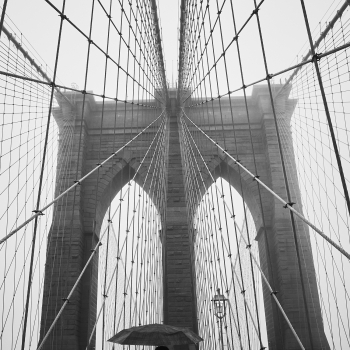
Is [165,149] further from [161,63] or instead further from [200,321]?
[200,321]

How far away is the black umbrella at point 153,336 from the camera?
421 centimetres

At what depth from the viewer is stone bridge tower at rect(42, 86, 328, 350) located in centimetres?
902

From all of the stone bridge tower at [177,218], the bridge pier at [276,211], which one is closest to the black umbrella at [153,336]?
the bridge pier at [276,211]

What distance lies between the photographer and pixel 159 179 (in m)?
10.0

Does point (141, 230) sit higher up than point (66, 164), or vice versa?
point (66, 164)

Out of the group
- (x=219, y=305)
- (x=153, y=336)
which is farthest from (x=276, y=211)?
(x=153, y=336)

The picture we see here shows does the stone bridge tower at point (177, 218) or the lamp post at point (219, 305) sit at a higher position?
the stone bridge tower at point (177, 218)

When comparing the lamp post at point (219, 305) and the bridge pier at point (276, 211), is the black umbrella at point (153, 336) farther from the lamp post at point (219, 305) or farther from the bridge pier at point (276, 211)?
the bridge pier at point (276, 211)

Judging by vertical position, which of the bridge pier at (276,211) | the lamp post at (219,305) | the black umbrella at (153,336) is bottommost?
the black umbrella at (153,336)

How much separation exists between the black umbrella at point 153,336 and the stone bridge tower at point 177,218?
4133 mm

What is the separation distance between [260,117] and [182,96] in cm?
217

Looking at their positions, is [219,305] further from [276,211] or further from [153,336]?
[276,211]

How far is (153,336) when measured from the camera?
4281 millimetres

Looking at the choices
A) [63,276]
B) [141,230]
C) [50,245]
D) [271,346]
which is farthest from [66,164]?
[271,346]
